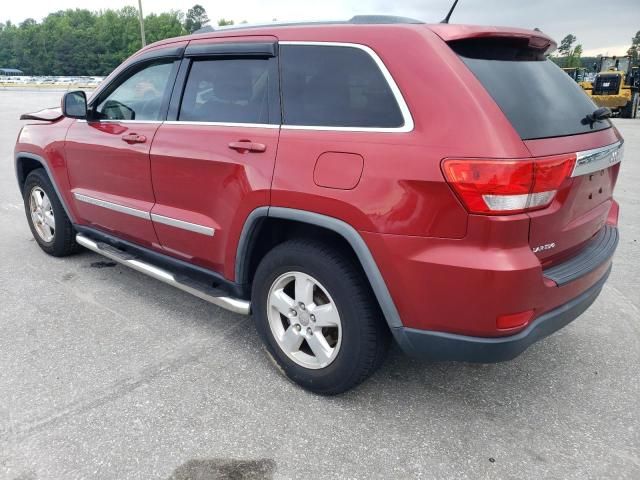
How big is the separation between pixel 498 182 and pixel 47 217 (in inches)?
163

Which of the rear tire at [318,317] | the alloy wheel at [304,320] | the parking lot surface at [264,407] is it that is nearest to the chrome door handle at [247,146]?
the rear tire at [318,317]

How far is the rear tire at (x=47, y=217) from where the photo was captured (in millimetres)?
4633

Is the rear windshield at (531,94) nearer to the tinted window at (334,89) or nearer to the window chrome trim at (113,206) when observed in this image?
the tinted window at (334,89)

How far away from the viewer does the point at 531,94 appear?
2.41 metres

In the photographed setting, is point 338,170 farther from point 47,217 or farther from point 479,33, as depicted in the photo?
point 47,217

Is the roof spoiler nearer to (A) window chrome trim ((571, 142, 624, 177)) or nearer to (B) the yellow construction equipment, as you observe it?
(A) window chrome trim ((571, 142, 624, 177))

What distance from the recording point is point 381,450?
2428 millimetres

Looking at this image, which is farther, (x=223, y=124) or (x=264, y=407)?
(x=223, y=124)

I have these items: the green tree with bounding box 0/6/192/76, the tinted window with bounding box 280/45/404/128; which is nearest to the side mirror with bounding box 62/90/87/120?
the tinted window with bounding box 280/45/404/128

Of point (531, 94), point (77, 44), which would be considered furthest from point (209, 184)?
point (77, 44)

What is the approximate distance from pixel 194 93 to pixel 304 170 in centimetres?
117

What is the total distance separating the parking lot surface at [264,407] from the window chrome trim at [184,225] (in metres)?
0.73

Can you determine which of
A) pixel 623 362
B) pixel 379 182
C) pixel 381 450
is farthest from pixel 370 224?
pixel 623 362

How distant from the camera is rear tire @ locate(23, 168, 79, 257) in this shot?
463 cm
